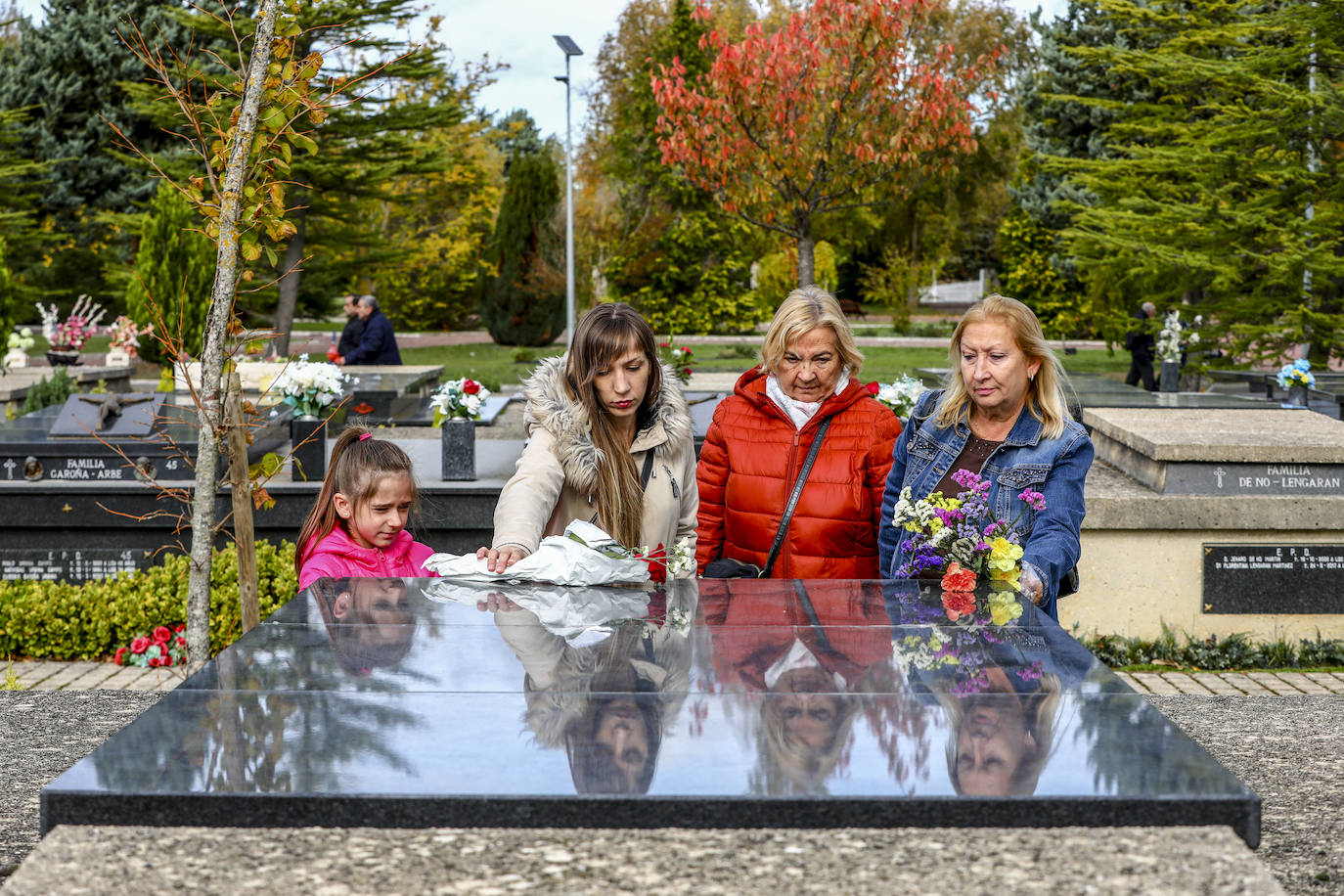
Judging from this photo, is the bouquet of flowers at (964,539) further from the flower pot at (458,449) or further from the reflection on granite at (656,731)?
the flower pot at (458,449)

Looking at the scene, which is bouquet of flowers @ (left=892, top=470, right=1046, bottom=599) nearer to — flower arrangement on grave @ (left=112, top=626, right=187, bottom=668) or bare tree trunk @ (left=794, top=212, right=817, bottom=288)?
flower arrangement on grave @ (left=112, top=626, right=187, bottom=668)

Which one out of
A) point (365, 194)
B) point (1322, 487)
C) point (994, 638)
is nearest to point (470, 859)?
point (994, 638)

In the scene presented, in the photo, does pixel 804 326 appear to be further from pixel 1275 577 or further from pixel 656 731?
pixel 1275 577

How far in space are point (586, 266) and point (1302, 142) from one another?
830 inches

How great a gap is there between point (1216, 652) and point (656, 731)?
5790mm

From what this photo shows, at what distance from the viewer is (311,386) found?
27.0 ft

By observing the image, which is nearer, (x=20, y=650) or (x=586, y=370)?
(x=586, y=370)

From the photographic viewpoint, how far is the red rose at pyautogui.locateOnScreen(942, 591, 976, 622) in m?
3.14

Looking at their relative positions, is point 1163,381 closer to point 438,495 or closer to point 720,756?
point 438,495

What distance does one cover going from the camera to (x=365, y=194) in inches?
1087

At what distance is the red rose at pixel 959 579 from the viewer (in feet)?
10.5

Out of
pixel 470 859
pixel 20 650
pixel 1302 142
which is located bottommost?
pixel 20 650

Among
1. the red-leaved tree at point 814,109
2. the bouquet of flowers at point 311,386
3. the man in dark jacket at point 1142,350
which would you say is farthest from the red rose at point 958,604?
the man in dark jacket at point 1142,350

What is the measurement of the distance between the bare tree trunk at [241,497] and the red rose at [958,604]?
6.99 feet
